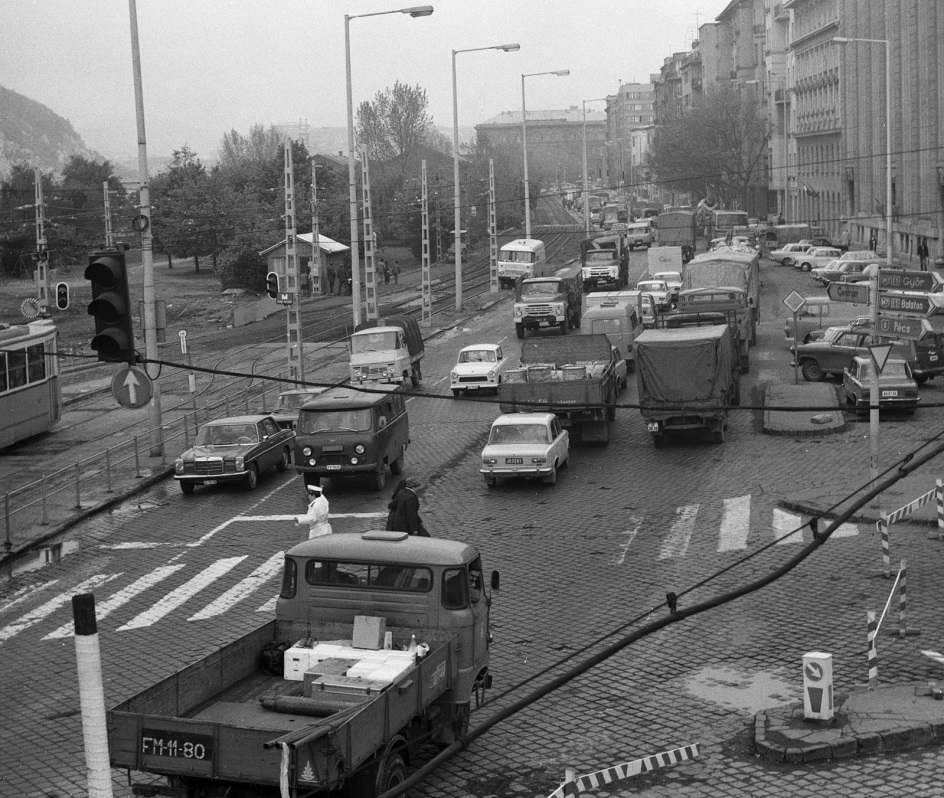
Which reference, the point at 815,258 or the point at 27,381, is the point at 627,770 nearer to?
the point at 27,381

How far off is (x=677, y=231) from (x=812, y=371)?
4018 centimetres

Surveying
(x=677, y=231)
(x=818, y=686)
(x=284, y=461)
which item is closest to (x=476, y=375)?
(x=284, y=461)

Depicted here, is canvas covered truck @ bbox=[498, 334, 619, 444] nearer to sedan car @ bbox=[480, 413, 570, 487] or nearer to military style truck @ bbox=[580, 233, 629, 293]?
sedan car @ bbox=[480, 413, 570, 487]

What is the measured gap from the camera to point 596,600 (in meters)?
18.6

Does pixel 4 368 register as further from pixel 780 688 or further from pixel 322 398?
pixel 780 688

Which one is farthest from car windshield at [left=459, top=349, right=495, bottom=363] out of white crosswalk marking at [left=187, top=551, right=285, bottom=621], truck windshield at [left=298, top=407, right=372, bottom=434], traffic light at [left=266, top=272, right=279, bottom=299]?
white crosswalk marking at [left=187, top=551, right=285, bottom=621]

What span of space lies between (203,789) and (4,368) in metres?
24.3

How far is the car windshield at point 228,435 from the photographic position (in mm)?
28141

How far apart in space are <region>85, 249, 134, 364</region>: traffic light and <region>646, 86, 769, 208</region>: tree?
104501 mm

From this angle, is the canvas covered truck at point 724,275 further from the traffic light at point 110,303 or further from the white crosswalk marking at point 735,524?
the traffic light at point 110,303

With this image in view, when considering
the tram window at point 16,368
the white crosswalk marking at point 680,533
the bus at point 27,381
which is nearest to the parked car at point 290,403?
Result: the bus at point 27,381

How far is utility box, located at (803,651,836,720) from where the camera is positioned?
41.3 feet

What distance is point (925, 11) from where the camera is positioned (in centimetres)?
7050

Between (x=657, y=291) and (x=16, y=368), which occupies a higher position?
(x=657, y=291)
